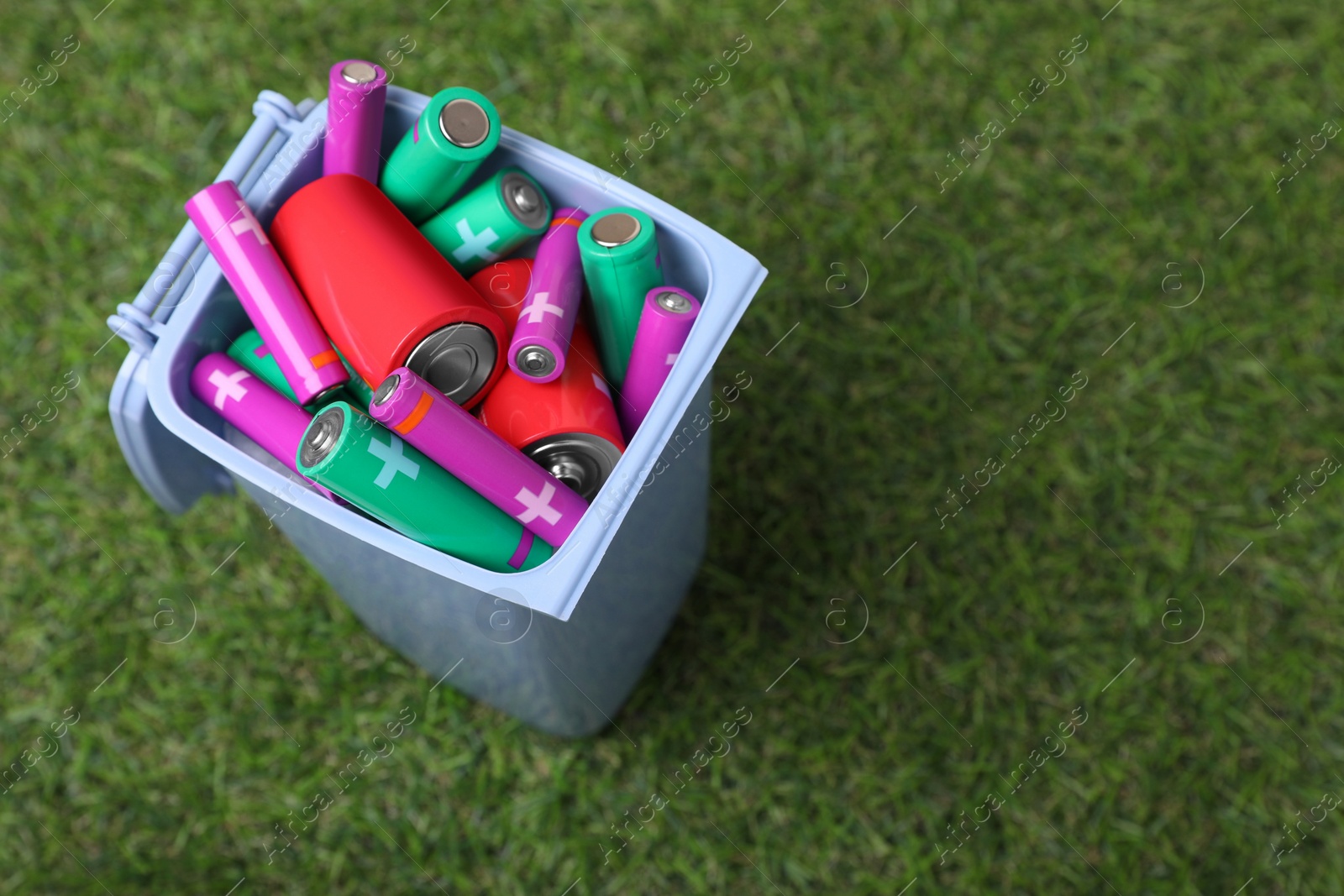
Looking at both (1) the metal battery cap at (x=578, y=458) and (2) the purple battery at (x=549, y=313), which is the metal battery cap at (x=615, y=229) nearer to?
(2) the purple battery at (x=549, y=313)

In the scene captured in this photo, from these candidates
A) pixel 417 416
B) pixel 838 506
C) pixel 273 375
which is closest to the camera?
pixel 417 416

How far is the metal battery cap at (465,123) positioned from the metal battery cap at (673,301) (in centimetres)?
19

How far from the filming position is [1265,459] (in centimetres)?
141

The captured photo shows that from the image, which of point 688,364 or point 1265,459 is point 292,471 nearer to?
point 688,364

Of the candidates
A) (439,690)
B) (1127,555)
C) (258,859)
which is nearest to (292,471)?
(439,690)

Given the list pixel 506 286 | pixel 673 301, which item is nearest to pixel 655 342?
pixel 673 301

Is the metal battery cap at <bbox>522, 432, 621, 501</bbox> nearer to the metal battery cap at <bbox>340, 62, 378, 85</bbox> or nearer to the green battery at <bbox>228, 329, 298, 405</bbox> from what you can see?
the green battery at <bbox>228, 329, 298, 405</bbox>

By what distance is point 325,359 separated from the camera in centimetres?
72

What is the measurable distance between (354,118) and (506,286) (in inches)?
6.7

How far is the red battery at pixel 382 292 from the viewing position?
2.32ft

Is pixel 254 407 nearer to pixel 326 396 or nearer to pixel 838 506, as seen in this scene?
pixel 326 396

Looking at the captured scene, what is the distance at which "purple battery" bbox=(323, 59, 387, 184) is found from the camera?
77 cm

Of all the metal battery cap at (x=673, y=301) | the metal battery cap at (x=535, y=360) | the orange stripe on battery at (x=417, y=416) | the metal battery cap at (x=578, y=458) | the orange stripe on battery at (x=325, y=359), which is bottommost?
the metal battery cap at (x=578, y=458)

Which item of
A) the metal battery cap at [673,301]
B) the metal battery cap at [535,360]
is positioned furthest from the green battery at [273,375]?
the metal battery cap at [673,301]
